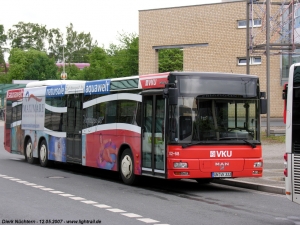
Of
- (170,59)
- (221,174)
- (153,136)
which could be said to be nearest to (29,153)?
(153,136)

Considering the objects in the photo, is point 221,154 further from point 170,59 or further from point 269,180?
point 170,59

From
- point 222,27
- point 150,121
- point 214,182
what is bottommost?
point 214,182

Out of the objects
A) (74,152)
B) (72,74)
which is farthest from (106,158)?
(72,74)

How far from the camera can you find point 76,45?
133 m

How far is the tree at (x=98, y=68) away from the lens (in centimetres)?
8991

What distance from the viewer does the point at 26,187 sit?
1574 cm

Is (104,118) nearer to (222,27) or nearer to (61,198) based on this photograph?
(61,198)

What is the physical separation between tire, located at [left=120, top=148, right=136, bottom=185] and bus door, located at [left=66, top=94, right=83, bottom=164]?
2.97 meters

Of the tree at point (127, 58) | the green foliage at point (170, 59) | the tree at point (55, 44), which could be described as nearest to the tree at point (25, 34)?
the tree at point (55, 44)

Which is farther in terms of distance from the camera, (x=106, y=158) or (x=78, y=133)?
(x=78, y=133)

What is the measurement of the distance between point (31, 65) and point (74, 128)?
294 feet

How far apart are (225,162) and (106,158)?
393 cm

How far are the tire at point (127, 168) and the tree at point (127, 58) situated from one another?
3256 inches

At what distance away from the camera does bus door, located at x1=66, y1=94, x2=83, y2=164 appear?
65.2 feet
